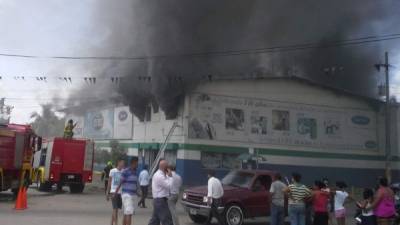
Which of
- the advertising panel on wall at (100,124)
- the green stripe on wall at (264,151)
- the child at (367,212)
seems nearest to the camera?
the child at (367,212)

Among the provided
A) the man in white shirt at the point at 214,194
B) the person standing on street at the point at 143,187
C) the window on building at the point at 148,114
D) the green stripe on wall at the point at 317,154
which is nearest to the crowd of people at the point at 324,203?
the man in white shirt at the point at 214,194

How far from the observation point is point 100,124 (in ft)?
152

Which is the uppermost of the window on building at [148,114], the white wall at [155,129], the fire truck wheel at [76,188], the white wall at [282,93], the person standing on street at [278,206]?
the white wall at [282,93]

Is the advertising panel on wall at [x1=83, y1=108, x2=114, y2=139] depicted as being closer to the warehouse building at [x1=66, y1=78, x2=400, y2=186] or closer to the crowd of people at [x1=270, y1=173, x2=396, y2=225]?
the warehouse building at [x1=66, y1=78, x2=400, y2=186]

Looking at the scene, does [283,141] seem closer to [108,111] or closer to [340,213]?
[108,111]

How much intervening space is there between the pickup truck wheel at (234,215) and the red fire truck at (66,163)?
13.0m

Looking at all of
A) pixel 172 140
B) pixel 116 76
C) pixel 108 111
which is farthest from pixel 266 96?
pixel 108 111

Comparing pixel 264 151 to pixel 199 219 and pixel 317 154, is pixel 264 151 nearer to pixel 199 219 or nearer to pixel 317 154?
pixel 317 154

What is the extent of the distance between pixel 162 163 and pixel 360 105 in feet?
107

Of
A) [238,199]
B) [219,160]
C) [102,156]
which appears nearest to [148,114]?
[219,160]

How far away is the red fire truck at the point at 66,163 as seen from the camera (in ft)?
80.8

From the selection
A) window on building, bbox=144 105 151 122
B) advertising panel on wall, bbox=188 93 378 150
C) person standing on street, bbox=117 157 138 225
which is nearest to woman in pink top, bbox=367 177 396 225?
person standing on street, bbox=117 157 138 225

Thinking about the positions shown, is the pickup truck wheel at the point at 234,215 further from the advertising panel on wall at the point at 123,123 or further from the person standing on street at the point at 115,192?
the advertising panel on wall at the point at 123,123

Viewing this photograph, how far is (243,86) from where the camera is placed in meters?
34.5
